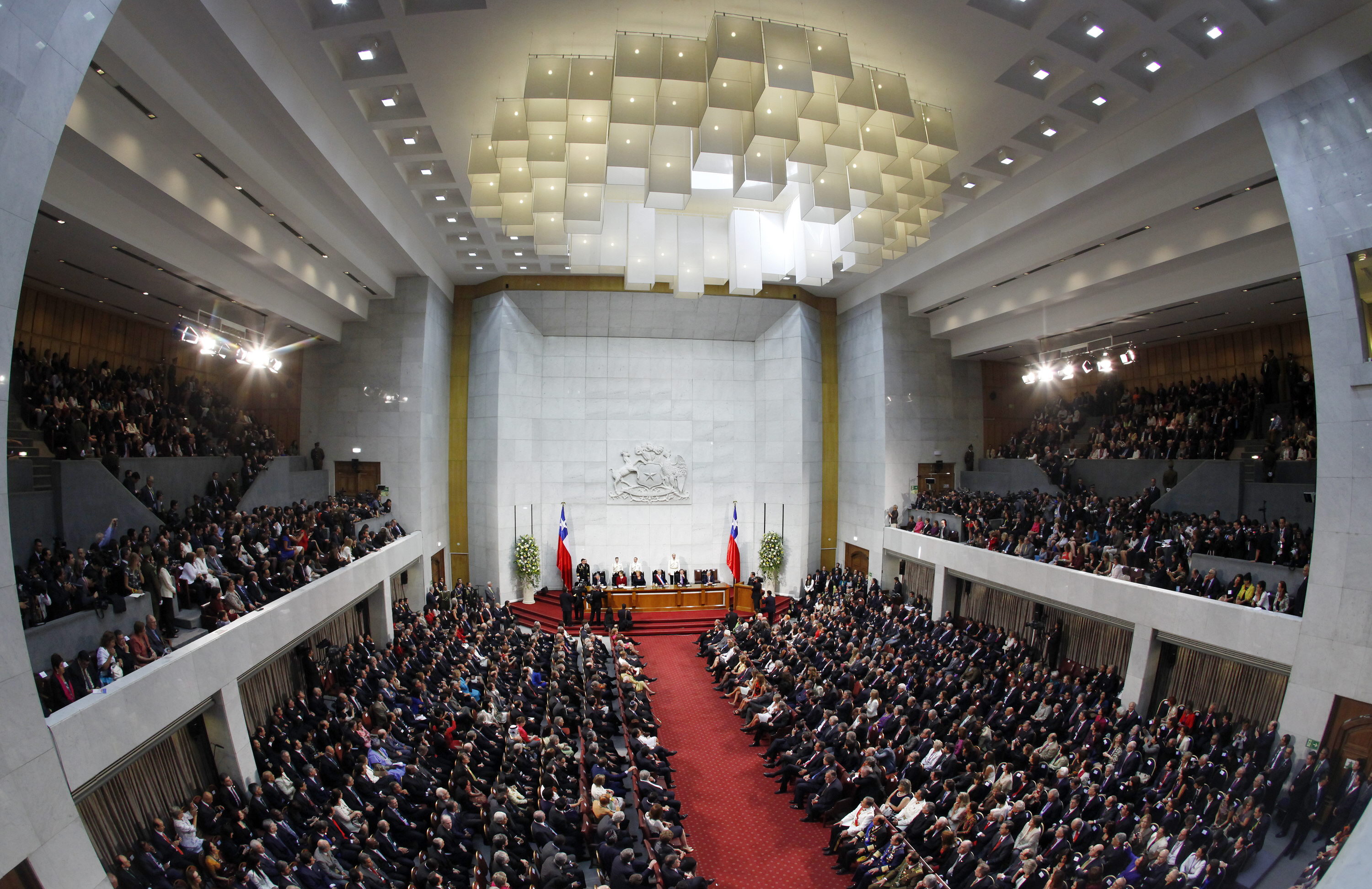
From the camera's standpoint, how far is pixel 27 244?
5039 millimetres

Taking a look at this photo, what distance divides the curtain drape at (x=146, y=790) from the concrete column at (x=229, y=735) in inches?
4.8

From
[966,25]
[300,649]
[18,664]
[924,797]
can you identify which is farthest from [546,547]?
[966,25]

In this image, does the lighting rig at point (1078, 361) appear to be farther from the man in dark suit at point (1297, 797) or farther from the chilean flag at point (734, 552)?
the man in dark suit at point (1297, 797)

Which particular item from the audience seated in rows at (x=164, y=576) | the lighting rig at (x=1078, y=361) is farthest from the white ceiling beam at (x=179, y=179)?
the lighting rig at (x=1078, y=361)

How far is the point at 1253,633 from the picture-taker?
30.8ft

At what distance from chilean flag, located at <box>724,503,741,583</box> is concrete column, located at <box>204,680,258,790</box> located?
44.7 ft

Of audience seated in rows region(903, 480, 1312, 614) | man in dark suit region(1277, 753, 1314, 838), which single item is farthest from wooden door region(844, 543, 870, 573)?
man in dark suit region(1277, 753, 1314, 838)

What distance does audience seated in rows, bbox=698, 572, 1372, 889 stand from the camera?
7289 millimetres

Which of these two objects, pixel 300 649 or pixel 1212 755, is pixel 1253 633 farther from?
pixel 300 649

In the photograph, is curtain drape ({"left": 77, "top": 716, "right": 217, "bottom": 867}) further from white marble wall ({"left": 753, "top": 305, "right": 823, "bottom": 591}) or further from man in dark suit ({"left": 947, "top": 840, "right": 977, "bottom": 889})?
white marble wall ({"left": 753, "top": 305, "right": 823, "bottom": 591})

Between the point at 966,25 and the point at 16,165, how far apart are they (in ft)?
32.5

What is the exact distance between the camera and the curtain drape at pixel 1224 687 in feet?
31.7

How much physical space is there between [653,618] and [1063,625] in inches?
399

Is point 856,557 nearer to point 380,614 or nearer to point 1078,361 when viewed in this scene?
point 1078,361
